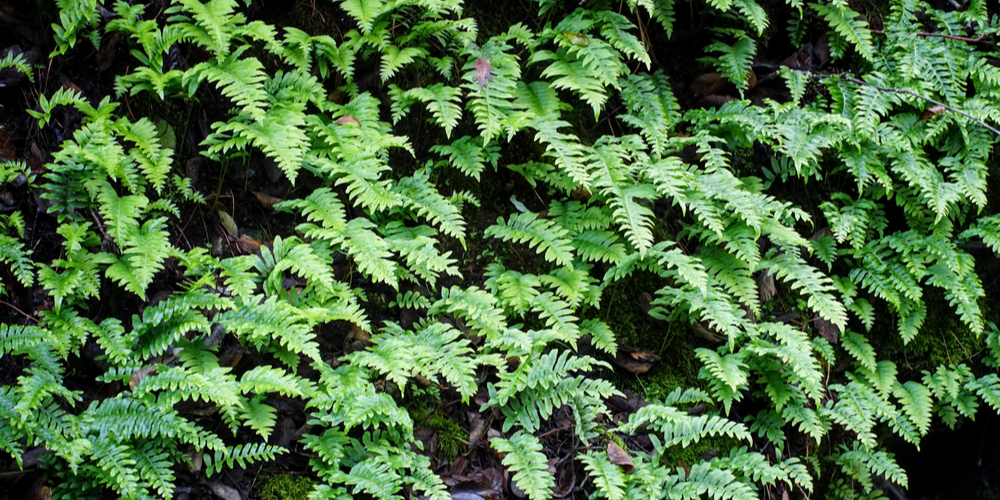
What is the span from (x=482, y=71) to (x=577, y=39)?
64 centimetres

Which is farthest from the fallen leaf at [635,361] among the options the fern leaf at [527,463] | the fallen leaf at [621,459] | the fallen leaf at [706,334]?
the fern leaf at [527,463]

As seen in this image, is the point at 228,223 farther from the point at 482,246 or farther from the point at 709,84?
the point at 709,84

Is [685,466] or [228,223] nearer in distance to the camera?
[228,223]

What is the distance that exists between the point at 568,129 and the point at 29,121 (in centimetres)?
314

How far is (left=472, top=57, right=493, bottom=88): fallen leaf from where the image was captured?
4.02 m

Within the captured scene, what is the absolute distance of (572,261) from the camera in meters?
4.17

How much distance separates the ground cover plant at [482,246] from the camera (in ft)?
10.4

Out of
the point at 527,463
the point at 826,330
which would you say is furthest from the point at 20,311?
the point at 826,330

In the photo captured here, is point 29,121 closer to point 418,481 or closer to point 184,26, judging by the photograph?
→ point 184,26

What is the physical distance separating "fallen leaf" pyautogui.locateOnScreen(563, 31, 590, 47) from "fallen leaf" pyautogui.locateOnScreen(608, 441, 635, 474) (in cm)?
241

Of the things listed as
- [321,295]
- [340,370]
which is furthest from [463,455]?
[321,295]

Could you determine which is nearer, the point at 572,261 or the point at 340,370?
the point at 340,370

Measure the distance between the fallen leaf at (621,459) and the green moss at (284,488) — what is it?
1.61 metres

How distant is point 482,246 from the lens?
14.1ft
